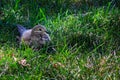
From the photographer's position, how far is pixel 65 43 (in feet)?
14.9

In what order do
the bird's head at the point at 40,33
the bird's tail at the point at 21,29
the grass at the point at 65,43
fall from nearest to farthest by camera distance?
the grass at the point at 65,43, the bird's head at the point at 40,33, the bird's tail at the point at 21,29

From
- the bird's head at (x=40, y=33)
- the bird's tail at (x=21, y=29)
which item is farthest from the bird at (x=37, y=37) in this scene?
the bird's tail at (x=21, y=29)

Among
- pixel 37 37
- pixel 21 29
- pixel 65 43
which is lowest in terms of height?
pixel 65 43

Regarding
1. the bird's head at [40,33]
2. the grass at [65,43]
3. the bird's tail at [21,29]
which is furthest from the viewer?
the bird's tail at [21,29]

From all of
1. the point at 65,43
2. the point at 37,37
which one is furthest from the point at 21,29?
the point at 65,43

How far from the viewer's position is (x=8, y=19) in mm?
5105

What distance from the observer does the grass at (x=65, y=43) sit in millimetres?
4016

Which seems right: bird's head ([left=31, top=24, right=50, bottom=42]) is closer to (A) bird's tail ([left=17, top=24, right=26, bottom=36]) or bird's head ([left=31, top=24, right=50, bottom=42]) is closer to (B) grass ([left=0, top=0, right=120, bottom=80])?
(B) grass ([left=0, top=0, right=120, bottom=80])

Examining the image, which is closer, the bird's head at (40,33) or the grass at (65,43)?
the grass at (65,43)

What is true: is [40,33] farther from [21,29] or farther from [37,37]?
[21,29]

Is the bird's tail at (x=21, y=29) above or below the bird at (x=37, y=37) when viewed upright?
above

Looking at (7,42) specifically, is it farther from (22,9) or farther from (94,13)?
(94,13)

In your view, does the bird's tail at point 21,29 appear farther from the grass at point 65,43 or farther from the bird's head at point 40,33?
the bird's head at point 40,33

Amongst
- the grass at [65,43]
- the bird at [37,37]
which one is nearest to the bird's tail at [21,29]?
the grass at [65,43]
